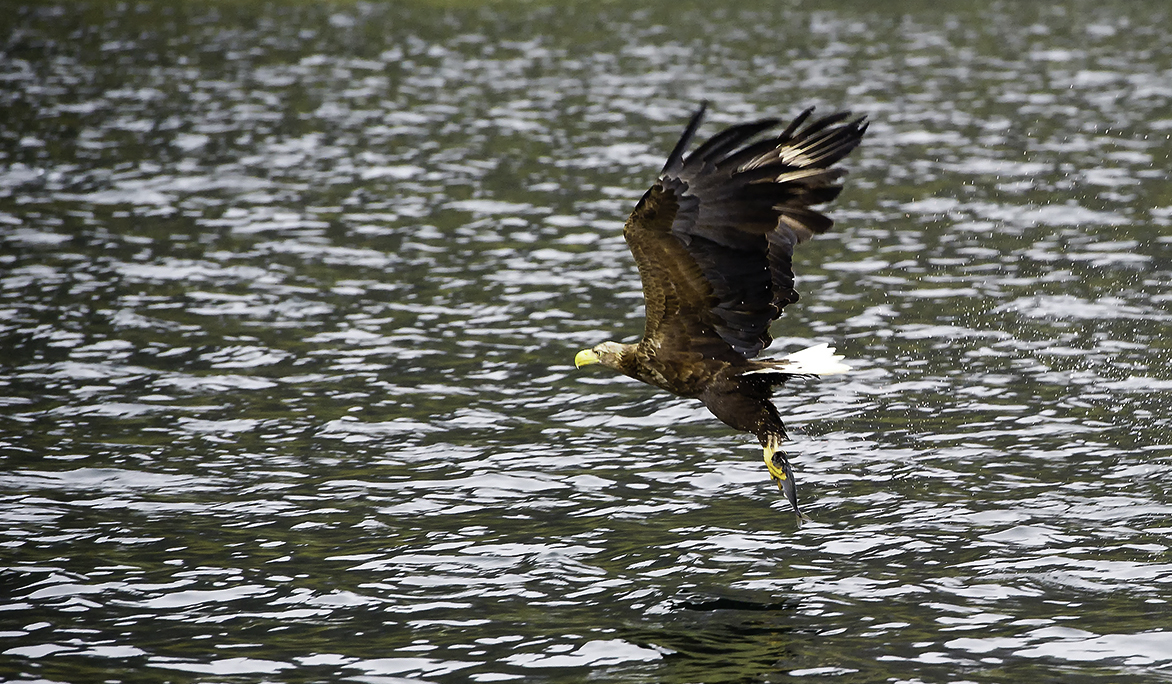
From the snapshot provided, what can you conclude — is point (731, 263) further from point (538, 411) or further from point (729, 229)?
point (538, 411)

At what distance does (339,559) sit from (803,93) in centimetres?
1784

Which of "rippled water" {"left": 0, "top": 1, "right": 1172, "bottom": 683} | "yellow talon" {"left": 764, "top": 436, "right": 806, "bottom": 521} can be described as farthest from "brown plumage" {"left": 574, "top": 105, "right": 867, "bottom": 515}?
"rippled water" {"left": 0, "top": 1, "right": 1172, "bottom": 683}

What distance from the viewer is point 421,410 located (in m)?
11.0

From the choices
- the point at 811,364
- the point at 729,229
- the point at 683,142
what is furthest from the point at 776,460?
the point at 683,142

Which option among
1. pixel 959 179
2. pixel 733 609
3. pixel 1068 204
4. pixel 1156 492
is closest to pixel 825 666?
pixel 733 609

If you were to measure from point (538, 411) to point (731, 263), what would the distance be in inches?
138

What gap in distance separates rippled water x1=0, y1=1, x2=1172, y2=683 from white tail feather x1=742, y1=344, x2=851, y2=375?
3.81ft

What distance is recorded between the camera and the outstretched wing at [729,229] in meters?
7.42

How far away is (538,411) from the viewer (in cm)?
1098

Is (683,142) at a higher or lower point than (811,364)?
higher

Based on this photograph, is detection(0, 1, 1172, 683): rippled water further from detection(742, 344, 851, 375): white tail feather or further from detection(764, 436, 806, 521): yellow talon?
detection(742, 344, 851, 375): white tail feather

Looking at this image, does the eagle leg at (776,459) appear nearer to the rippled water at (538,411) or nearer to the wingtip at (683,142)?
the rippled water at (538,411)

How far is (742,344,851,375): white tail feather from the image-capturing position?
25.2ft

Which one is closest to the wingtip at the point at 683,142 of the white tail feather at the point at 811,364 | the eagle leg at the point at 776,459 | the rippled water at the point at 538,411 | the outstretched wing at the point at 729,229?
the outstretched wing at the point at 729,229
